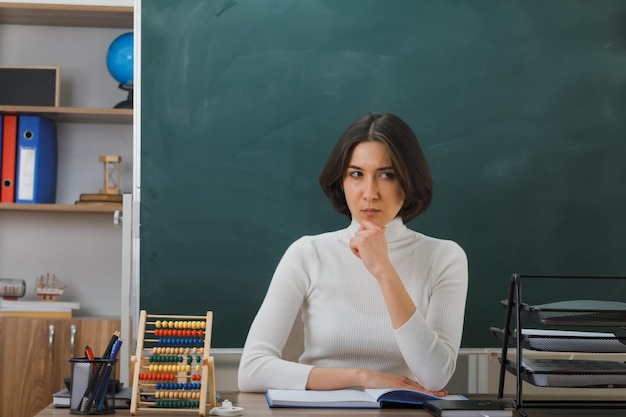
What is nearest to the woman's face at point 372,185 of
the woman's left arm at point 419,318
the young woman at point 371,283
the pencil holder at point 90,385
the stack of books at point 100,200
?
the young woman at point 371,283

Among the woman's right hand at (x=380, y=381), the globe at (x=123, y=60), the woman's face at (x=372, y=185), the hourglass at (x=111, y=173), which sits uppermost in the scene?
the globe at (x=123, y=60)

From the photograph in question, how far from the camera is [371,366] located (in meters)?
2.28

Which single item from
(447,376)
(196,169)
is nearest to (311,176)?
(196,169)

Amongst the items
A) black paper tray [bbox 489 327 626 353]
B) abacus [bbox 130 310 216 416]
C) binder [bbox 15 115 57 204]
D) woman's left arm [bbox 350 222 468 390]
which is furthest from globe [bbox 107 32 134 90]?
black paper tray [bbox 489 327 626 353]

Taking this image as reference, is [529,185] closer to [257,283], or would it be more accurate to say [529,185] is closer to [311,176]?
[311,176]

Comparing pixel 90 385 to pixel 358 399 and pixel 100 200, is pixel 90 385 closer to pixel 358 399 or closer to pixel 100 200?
pixel 358 399

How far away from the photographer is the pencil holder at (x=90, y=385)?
165 centimetres

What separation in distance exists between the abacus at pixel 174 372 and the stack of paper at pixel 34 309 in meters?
1.54

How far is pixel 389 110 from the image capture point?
2914 millimetres

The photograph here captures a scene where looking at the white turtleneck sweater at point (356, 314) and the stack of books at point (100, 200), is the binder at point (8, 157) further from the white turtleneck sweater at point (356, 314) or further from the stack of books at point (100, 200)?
the white turtleneck sweater at point (356, 314)

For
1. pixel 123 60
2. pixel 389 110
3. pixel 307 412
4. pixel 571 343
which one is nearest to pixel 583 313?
pixel 571 343

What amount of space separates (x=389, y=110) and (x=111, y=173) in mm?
1228

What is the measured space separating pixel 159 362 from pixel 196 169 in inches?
46.4

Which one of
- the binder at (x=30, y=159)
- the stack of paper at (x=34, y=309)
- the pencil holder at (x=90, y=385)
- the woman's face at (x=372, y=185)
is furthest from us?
the binder at (x=30, y=159)
